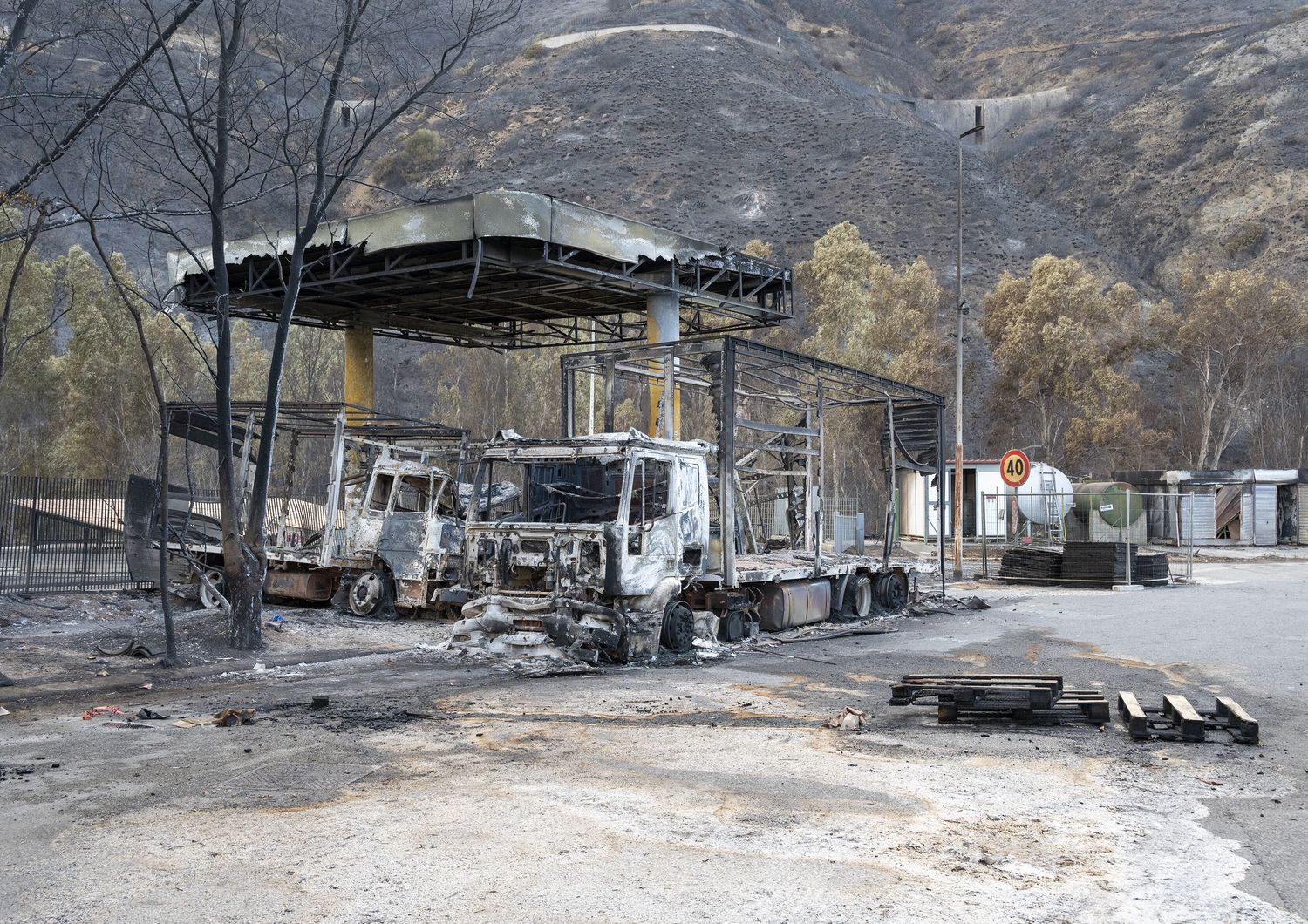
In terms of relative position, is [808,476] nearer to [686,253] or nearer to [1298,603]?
[686,253]

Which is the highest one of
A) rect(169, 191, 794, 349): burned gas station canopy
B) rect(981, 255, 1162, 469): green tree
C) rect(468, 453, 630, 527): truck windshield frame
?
rect(981, 255, 1162, 469): green tree

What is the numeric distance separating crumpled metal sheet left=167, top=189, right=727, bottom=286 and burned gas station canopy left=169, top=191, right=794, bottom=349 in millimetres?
23

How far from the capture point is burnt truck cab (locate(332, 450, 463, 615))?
1669cm

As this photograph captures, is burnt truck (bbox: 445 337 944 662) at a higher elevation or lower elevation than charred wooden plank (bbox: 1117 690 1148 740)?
higher

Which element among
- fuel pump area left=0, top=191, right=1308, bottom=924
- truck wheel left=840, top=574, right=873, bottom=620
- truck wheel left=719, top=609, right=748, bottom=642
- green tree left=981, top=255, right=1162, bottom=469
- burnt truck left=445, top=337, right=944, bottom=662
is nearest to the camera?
fuel pump area left=0, top=191, right=1308, bottom=924

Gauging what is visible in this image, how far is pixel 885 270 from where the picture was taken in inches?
1934

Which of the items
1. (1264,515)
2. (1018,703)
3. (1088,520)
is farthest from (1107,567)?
(1264,515)

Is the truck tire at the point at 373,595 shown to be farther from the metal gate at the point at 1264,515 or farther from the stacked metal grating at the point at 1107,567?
the metal gate at the point at 1264,515

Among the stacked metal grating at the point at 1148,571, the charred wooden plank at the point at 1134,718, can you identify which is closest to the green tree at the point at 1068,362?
the stacked metal grating at the point at 1148,571

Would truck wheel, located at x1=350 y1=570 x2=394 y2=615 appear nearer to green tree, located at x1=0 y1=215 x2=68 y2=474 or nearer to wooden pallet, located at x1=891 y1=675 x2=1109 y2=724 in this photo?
wooden pallet, located at x1=891 y1=675 x2=1109 y2=724

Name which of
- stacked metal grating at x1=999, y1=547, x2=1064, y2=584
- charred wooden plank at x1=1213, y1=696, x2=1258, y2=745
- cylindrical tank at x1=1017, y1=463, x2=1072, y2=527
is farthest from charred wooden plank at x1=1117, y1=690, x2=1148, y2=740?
cylindrical tank at x1=1017, y1=463, x2=1072, y2=527

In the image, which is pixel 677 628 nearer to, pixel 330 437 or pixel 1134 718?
pixel 1134 718

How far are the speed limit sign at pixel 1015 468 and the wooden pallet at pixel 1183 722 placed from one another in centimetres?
1552

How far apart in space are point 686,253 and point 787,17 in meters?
113
